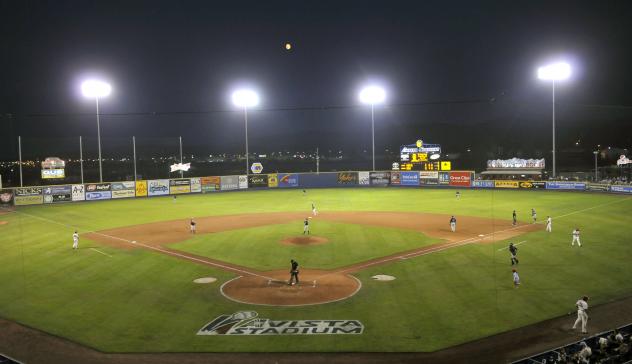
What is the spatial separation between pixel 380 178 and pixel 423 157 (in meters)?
10.7

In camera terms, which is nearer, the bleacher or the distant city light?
the bleacher

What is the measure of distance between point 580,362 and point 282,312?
11.3 m

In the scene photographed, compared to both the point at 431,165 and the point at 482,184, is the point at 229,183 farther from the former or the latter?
the point at 482,184

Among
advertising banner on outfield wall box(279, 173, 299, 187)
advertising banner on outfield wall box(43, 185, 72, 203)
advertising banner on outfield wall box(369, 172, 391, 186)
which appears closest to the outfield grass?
advertising banner on outfield wall box(43, 185, 72, 203)

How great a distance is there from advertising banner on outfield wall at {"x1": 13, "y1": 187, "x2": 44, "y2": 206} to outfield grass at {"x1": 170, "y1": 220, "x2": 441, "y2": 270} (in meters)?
34.1

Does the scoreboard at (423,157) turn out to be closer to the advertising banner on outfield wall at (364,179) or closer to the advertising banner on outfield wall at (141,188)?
the advertising banner on outfield wall at (364,179)

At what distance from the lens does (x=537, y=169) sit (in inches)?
2756

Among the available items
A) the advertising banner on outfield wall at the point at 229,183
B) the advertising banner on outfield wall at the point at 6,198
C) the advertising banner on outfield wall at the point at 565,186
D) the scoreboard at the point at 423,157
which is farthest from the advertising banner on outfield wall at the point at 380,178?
the advertising banner on outfield wall at the point at 6,198

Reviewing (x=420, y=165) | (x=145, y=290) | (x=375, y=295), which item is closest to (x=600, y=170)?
(x=420, y=165)

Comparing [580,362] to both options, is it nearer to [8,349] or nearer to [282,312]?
[282,312]

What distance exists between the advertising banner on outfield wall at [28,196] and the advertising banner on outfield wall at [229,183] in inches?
969

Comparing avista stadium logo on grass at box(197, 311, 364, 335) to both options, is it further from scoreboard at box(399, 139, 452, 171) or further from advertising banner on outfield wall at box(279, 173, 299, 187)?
advertising banner on outfield wall at box(279, 173, 299, 187)

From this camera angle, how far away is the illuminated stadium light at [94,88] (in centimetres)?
5884

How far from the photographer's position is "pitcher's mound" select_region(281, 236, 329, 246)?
110 feet
